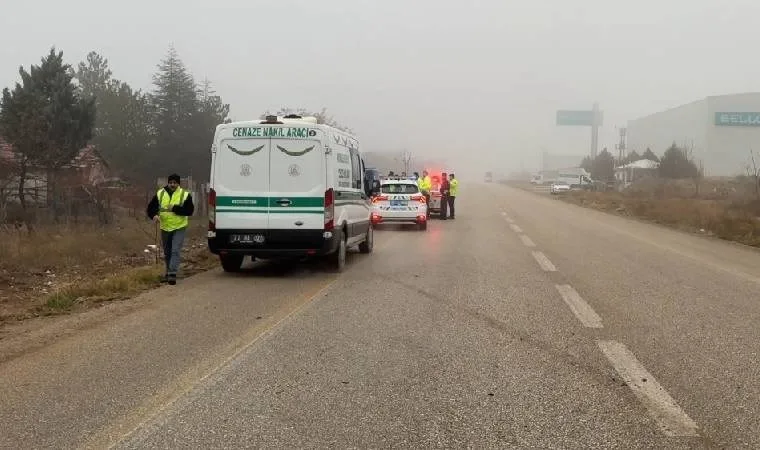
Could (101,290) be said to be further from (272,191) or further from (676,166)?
(676,166)

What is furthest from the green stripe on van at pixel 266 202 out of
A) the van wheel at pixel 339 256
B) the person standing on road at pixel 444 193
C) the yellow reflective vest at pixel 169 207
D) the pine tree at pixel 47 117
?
the pine tree at pixel 47 117

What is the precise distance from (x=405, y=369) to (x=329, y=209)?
5.73 metres

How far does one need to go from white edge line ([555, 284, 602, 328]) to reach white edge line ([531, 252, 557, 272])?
6.03ft

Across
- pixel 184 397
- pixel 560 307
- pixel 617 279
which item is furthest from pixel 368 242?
pixel 184 397

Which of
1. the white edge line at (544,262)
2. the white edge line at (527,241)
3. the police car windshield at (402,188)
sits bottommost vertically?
the white edge line at (544,262)

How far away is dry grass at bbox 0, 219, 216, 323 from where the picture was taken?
346 inches

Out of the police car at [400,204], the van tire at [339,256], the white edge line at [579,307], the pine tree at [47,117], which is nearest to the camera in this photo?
the white edge line at [579,307]

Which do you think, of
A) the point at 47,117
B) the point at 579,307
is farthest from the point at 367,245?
the point at 47,117

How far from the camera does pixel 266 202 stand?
35.5 feet

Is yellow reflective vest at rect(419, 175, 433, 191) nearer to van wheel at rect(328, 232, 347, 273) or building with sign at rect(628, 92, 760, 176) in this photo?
van wheel at rect(328, 232, 347, 273)

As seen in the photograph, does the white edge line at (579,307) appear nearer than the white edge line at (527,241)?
Yes

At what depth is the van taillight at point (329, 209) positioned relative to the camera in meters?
10.8

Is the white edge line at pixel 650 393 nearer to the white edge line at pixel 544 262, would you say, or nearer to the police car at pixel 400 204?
the white edge line at pixel 544 262

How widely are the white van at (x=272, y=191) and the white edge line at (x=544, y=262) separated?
3890 millimetres
